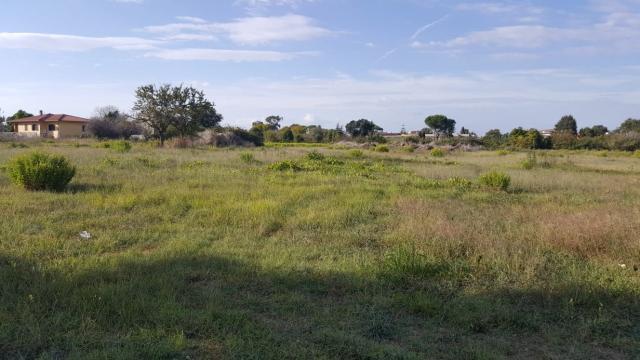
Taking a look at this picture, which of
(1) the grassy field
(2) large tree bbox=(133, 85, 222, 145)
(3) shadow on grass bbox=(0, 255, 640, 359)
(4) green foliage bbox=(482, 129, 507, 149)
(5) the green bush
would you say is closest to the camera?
(3) shadow on grass bbox=(0, 255, 640, 359)

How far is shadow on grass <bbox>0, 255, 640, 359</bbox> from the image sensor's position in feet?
12.5

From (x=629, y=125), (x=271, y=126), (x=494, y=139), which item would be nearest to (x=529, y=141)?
(x=494, y=139)

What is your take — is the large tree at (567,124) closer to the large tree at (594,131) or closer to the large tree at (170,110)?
the large tree at (594,131)

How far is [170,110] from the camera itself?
38.8 meters

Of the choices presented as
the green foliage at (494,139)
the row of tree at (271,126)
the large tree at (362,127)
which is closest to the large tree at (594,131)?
the row of tree at (271,126)

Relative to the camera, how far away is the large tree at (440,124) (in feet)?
257

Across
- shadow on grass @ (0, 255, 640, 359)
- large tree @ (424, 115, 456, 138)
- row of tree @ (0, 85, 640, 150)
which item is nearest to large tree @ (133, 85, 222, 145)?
row of tree @ (0, 85, 640, 150)

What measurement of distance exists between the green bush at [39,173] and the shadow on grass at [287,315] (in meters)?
5.88

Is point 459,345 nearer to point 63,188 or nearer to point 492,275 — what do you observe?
point 492,275

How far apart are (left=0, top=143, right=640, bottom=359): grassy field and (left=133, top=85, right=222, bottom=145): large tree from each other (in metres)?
29.7

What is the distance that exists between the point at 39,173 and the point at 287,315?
8.67 metres

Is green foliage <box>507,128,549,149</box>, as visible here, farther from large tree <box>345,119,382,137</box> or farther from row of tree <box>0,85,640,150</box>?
large tree <box>345,119,382,137</box>

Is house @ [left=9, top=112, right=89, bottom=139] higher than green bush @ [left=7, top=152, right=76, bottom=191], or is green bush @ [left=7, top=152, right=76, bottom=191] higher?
house @ [left=9, top=112, right=89, bottom=139]

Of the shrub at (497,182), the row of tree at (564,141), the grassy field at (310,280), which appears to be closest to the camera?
the grassy field at (310,280)
